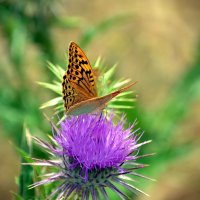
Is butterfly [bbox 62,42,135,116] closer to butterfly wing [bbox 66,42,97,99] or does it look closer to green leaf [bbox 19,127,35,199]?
butterfly wing [bbox 66,42,97,99]

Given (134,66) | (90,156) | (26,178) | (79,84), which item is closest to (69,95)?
(79,84)

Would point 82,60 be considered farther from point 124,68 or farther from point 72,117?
point 124,68

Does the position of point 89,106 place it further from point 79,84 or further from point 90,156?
point 90,156

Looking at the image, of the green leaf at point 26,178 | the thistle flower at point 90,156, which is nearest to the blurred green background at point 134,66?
the green leaf at point 26,178

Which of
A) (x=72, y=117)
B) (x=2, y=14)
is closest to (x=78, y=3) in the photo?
(x=2, y=14)

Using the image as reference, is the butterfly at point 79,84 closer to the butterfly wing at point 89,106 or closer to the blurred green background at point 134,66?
the butterfly wing at point 89,106

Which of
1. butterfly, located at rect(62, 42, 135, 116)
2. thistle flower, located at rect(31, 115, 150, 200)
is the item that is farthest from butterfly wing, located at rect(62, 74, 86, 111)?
thistle flower, located at rect(31, 115, 150, 200)
